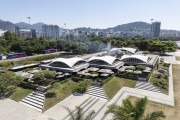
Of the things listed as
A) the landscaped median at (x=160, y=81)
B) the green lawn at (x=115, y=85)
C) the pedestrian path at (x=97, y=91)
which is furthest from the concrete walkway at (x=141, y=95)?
the pedestrian path at (x=97, y=91)

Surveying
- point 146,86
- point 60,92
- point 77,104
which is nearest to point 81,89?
point 60,92

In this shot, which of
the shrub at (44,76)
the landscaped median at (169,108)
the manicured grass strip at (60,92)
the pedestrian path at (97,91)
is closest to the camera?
the landscaped median at (169,108)

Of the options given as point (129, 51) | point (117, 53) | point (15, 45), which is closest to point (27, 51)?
point (15, 45)

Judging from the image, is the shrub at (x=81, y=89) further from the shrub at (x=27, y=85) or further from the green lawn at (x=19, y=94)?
the green lawn at (x=19, y=94)

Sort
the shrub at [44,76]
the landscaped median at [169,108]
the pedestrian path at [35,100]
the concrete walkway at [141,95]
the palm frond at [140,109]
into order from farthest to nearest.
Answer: the shrub at [44,76]
the concrete walkway at [141,95]
the pedestrian path at [35,100]
the landscaped median at [169,108]
the palm frond at [140,109]

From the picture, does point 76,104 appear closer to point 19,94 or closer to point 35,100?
point 35,100

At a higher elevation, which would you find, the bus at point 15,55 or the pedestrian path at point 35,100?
the bus at point 15,55
